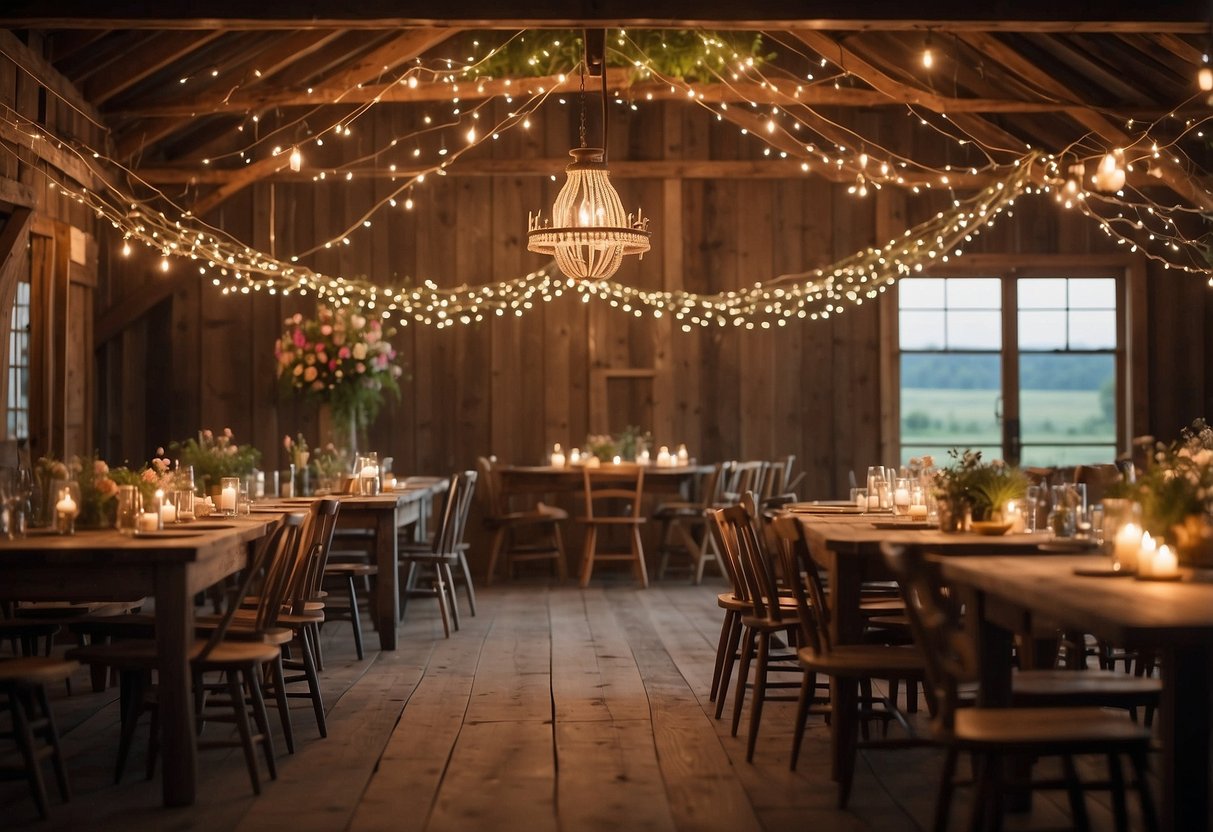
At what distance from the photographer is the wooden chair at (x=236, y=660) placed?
420 cm

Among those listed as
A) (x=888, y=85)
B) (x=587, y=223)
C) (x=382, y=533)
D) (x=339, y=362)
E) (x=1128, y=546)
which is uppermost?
(x=888, y=85)

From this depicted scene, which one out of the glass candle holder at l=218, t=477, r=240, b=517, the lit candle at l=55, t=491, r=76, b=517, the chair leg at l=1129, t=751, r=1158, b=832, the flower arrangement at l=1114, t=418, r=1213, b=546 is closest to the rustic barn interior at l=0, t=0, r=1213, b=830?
the glass candle holder at l=218, t=477, r=240, b=517

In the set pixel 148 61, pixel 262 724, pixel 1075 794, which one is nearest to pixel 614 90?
pixel 148 61

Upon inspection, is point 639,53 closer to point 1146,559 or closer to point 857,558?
point 857,558

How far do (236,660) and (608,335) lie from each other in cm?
691

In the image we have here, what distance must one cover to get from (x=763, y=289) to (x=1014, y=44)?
257cm

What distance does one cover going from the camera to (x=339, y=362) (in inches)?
382

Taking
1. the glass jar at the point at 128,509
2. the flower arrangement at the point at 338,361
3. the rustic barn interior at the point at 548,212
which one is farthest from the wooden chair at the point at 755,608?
the flower arrangement at the point at 338,361

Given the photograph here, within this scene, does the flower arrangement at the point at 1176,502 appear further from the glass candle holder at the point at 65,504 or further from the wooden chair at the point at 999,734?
the glass candle holder at the point at 65,504

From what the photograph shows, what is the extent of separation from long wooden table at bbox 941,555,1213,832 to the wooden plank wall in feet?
24.3

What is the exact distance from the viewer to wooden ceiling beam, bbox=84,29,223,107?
8.73 metres

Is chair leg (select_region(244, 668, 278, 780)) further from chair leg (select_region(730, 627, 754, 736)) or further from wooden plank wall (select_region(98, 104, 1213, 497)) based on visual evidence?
wooden plank wall (select_region(98, 104, 1213, 497))

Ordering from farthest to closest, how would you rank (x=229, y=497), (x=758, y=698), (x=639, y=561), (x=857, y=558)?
(x=639, y=561) → (x=229, y=497) → (x=758, y=698) → (x=857, y=558)

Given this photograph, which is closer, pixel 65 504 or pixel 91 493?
pixel 65 504
